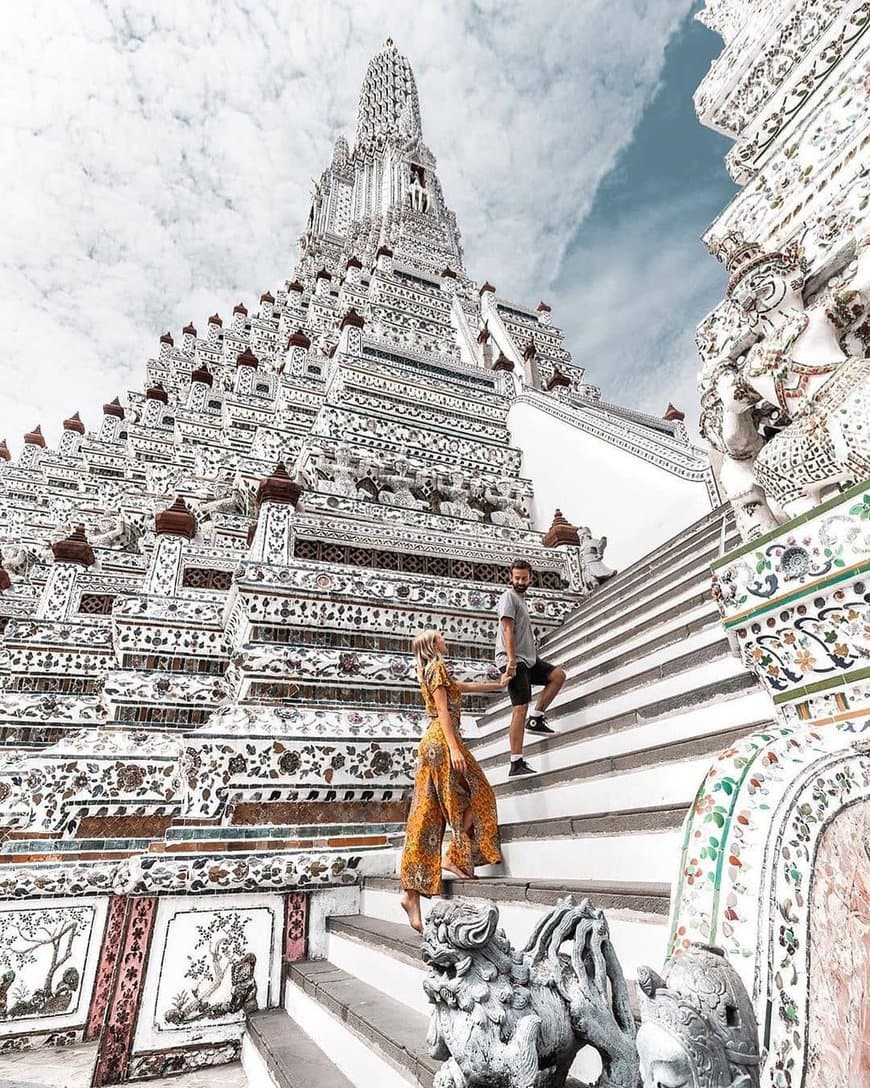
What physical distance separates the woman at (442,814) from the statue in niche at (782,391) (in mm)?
1518

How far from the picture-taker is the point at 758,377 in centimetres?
165

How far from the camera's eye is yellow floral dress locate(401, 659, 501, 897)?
2.49 m

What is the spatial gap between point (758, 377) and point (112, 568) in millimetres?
7629

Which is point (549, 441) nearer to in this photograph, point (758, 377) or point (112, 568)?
point (112, 568)

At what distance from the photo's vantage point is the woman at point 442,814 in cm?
248

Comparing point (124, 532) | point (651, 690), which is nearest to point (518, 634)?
point (651, 690)

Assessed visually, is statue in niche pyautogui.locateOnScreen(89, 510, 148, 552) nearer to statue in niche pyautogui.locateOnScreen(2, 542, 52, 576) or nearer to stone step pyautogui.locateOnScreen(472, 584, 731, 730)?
statue in niche pyautogui.locateOnScreen(2, 542, 52, 576)

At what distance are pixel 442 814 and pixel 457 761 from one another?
226mm

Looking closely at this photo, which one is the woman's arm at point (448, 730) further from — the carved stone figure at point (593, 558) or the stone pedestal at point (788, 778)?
the carved stone figure at point (593, 558)

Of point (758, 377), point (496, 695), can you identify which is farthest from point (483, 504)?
point (758, 377)

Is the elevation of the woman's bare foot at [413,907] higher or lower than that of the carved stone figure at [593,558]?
lower

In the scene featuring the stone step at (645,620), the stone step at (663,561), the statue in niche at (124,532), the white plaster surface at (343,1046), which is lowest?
the white plaster surface at (343,1046)

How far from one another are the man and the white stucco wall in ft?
9.03

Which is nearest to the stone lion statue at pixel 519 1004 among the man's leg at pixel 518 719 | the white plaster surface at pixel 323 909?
the man's leg at pixel 518 719
